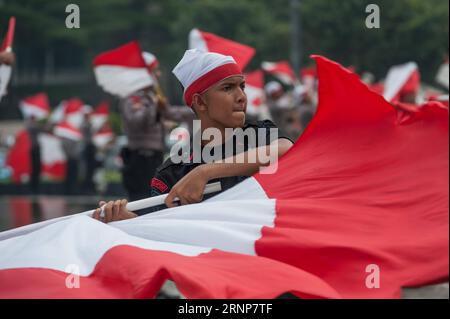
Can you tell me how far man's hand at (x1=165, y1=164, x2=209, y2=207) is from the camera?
4.52 metres

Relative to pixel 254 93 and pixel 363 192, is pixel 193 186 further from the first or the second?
pixel 254 93

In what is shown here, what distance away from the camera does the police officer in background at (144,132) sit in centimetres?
1061

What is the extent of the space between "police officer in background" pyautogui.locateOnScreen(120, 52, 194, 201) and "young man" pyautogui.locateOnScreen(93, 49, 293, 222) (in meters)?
5.50

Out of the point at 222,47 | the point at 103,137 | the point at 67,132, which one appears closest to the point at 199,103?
the point at 222,47

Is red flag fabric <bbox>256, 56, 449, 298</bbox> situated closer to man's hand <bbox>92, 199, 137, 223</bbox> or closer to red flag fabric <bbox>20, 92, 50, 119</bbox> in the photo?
man's hand <bbox>92, 199, 137, 223</bbox>

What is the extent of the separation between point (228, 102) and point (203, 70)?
18 cm

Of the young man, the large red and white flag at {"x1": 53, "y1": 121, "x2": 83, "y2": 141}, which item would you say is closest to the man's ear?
the young man

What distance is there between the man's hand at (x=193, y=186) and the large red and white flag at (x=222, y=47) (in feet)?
17.4

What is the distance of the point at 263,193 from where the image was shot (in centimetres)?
451

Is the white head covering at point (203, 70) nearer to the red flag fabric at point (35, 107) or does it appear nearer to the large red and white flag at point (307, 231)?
the large red and white flag at point (307, 231)

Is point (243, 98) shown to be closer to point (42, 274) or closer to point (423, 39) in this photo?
point (42, 274)

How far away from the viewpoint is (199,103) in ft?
16.3

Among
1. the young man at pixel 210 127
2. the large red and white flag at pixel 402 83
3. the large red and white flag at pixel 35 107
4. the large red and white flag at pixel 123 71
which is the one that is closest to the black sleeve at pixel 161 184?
the young man at pixel 210 127
